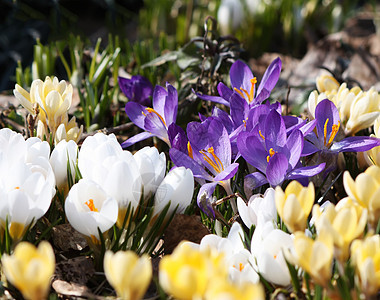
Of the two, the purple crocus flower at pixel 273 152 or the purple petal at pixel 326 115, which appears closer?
the purple crocus flower at pixel 273 152

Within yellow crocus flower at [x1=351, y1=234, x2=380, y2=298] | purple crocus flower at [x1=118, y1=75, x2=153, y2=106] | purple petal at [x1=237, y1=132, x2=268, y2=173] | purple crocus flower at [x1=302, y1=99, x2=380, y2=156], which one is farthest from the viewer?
purple crocus flower at [x1=118, y1=75, x2=153, y2=106]

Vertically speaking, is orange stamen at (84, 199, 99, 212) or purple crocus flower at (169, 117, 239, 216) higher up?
purple crocus flower at (169, 117, 239, 216)

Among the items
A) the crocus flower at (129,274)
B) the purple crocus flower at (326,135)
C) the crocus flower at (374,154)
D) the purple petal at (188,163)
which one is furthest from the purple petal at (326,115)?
the crocus flower at (129,274)

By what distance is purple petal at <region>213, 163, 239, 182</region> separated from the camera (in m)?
1.10

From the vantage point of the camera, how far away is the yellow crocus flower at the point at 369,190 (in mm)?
868

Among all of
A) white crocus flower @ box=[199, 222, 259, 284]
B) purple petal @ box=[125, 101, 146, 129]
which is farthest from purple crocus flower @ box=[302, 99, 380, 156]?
purple petal @ box=[125, 101, 146, 129]

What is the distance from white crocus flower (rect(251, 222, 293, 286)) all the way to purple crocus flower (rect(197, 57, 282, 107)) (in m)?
0.54

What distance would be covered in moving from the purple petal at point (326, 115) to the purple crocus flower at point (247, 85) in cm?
19

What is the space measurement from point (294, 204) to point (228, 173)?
0.27 m

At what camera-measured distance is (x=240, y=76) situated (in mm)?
1512

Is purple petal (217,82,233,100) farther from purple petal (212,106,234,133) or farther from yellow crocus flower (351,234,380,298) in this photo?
yellow crocus flower (351,234,380,298)

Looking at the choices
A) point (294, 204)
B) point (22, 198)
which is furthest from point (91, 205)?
point (294, 204)

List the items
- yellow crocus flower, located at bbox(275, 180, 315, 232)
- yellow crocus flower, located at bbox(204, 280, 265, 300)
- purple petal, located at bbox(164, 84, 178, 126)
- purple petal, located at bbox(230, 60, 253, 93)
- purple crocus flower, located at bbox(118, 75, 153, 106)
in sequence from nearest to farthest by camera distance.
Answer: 1. yellow crocus flower, located at bbox(204, 280, 265, 300)
2. yellow crocus flower, located at bbox(275, 180, 315, 232)
3. purple petal, located at bbox(164, 84, 178, 126)
4. purple petal, located at bbox(230, 60, 253, 93)
5. purple crocus flower, located at bbox(118, 75, 153, 106)

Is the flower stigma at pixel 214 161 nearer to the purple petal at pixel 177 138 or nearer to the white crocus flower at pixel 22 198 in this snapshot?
the purple petal at pixel 177 138
